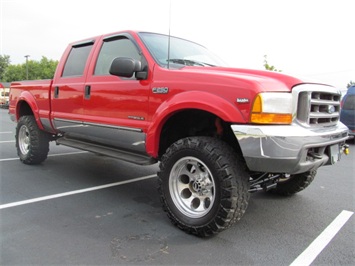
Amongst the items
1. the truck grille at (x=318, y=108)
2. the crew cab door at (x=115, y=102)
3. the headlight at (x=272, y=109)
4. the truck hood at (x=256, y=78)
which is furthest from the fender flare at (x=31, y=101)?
the truck grille at (x=318, y=108)

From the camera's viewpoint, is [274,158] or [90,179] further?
[90,179]

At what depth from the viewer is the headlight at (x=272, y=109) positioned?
2740 mm

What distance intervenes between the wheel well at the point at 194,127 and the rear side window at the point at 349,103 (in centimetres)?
892

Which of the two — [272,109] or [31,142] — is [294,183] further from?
[31,142]

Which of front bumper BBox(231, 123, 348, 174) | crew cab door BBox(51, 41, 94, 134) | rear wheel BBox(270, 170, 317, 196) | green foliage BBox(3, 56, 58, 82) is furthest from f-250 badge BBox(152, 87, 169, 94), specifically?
green foliage BBox(3, 56, 58, 82)

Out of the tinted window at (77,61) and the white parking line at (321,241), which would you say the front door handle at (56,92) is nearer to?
the tinted window at (77,61)

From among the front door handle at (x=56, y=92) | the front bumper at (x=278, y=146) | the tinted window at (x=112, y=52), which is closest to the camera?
the front bumper at (x=278, y=146)

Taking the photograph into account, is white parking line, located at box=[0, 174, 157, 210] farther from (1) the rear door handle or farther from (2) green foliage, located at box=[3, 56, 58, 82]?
(2) green foliage, located at box=[3, 56, 58, 82]

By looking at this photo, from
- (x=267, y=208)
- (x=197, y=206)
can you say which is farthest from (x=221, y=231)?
(x=267, y=208)

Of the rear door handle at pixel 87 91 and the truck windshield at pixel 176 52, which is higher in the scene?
the truck windshield at pixel 176 52

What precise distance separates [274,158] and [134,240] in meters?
1.47

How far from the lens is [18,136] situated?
6168mm

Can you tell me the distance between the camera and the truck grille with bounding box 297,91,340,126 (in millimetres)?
2906

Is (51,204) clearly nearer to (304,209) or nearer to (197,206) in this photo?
(197,206)
